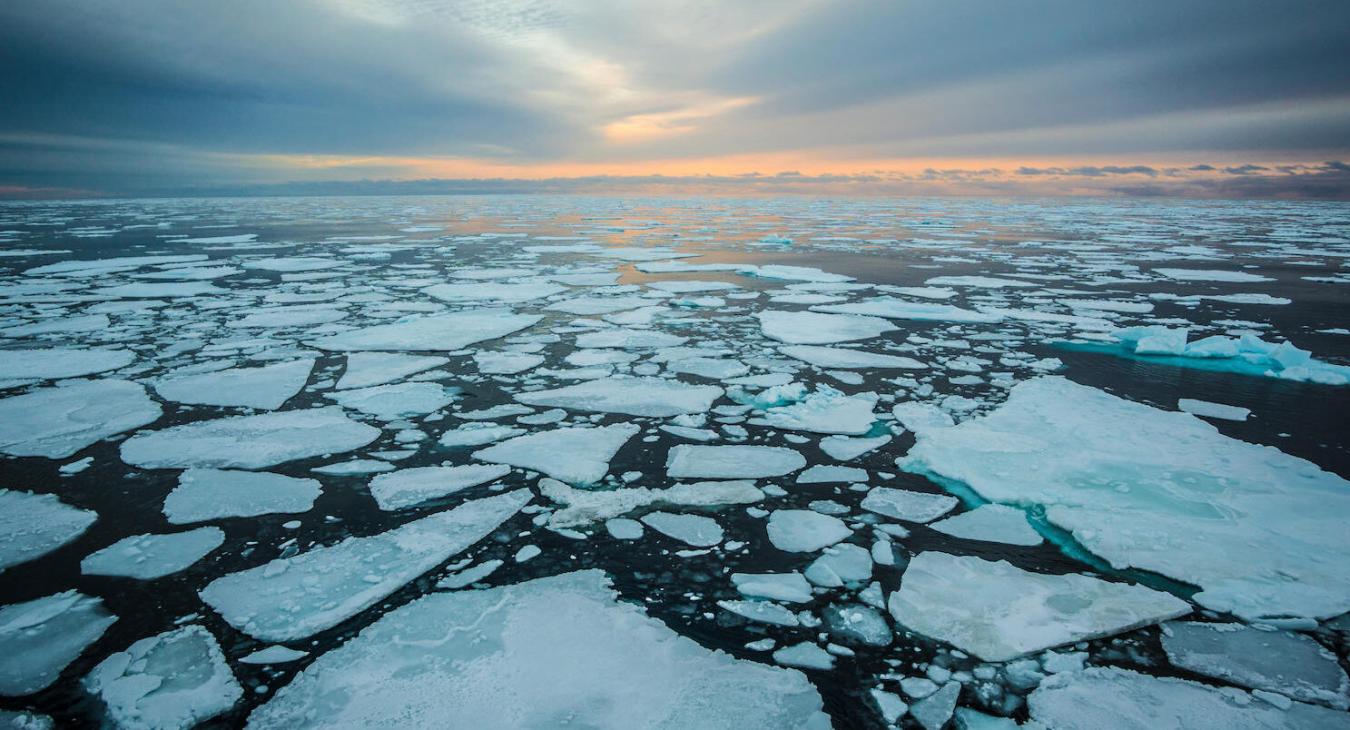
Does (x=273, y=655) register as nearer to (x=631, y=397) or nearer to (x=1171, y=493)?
(x=631, y=397)

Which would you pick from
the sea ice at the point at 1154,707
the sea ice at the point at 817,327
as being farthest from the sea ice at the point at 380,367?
the sea ice at the point at 1154,707

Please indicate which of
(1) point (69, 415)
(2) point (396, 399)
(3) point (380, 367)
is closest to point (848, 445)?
(2) point (396, 399)

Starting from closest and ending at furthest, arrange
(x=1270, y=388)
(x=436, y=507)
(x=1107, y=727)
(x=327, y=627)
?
1. (x=1107, y=727)
2. (x=327, y=627)
3. (x=436, y=507)
4. (x=1270, y=388)

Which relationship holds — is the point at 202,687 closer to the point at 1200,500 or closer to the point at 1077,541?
the point at 1077,541

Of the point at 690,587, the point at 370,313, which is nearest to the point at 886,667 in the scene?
the point at 690,587

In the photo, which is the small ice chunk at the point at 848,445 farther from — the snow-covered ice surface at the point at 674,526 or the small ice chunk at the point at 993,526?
the small ice chunk at the point at 993,526
